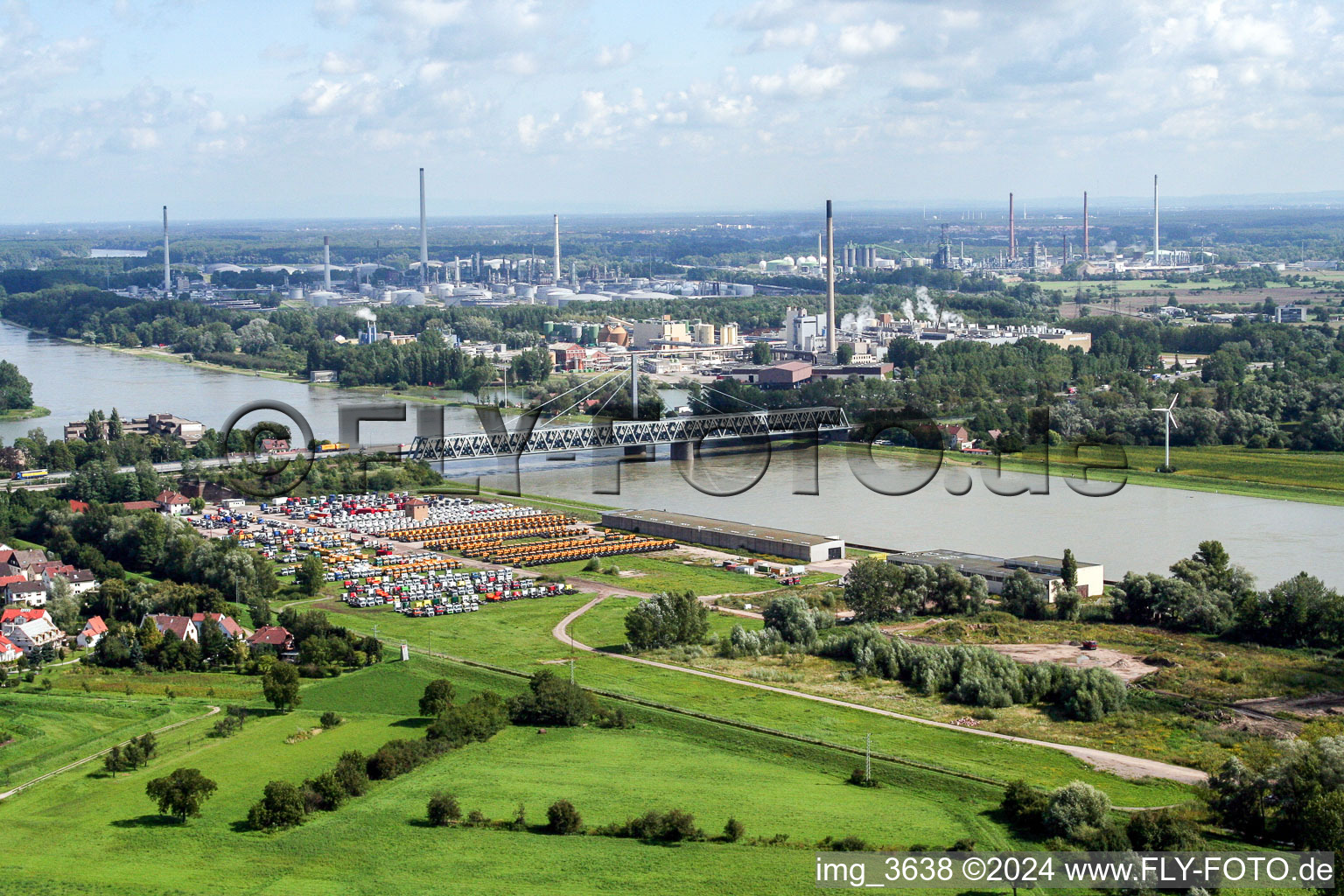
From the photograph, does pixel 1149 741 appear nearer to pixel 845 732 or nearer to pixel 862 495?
pixel 845 732

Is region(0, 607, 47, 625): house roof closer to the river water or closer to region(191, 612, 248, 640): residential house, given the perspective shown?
region(191, 612, 248, 640): residential house

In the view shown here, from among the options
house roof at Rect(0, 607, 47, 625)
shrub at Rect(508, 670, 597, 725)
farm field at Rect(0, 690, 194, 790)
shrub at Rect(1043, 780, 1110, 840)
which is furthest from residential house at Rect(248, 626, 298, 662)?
shrub at Rect(1043, 780, 1110, 840)

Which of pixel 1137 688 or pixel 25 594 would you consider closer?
pixel 1137 688

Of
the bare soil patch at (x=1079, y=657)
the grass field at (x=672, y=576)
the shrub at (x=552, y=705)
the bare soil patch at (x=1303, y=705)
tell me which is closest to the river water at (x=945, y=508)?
the grass field at (x=672, y=576)

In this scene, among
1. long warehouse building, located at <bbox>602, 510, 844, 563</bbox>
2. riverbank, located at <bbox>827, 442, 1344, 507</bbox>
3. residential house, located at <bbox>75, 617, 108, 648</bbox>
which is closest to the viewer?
residential house, located at <bbox>75, 617, 108, 648</bbox>

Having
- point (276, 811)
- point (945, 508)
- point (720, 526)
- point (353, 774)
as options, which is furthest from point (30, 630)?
point (945, 508)

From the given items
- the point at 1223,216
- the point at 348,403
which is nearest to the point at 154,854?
the point at 348,403

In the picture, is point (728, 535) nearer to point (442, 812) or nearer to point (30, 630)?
point (30, 630)
